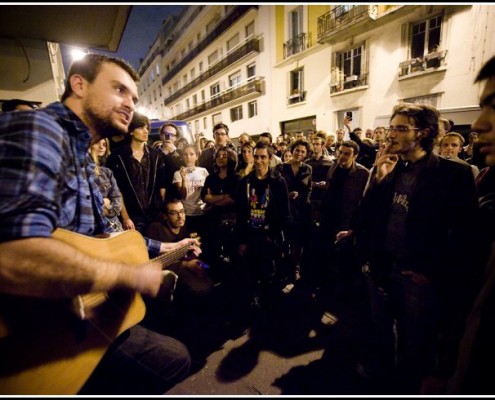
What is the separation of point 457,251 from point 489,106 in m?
1.05

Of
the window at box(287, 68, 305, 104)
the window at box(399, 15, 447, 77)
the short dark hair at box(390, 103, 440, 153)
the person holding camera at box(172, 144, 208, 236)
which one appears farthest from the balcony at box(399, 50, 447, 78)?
the person holding camera at box(172, 144, 208, 236)

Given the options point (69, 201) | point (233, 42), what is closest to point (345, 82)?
point (233, 42)

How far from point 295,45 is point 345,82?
5148 millimetres

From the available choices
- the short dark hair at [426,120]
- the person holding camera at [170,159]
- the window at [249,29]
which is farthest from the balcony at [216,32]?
the short dark hair at [426,120]

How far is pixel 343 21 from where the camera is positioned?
44.2 ft

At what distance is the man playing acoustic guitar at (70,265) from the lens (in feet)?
3.46

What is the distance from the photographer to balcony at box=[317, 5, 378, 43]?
482 inches

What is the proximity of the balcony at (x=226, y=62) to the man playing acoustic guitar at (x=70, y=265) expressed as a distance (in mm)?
20882

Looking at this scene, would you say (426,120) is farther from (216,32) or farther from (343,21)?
(216,32)

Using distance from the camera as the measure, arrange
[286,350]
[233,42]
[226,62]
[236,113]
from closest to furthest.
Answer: [286,350] < [233,42] < [226,62] < [236,113]

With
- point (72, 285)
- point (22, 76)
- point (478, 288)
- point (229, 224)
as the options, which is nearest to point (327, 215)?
point (229, 224)

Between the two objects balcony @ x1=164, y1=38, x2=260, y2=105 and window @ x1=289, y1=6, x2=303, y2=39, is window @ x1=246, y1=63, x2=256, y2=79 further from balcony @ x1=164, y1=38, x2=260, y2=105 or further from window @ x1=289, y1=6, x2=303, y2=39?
window @ x1=289, y1=6, x2=303, y2=39

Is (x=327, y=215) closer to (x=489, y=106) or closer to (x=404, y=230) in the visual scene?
(x=404, y=230)

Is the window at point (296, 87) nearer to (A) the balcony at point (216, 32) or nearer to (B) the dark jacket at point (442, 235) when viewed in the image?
(A) the balcony at point (216, 32)
